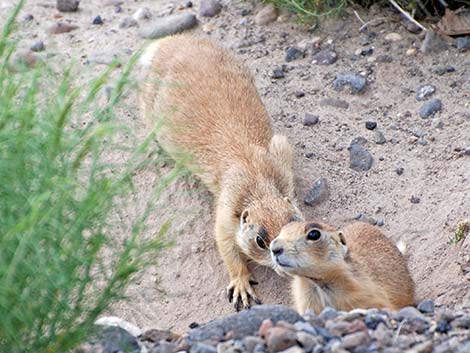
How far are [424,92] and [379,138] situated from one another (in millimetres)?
532

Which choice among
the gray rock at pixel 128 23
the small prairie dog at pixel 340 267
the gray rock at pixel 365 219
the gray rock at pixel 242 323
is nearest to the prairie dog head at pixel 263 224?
the small prairie dog at pixel 340 267

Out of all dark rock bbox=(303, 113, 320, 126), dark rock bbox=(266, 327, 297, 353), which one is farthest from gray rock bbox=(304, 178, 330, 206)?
dark rock bbox=(266, 327, 297, 353)

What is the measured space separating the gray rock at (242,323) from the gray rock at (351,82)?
332 cm

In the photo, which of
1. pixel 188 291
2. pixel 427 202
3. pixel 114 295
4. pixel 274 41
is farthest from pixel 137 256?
pixel 274 41

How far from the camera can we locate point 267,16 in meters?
8.50

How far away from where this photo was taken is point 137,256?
421 cm

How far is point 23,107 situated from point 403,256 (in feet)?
8.95

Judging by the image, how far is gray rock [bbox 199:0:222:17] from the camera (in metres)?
8.69

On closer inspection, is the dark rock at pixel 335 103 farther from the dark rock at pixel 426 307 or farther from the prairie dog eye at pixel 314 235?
the dark rock at pixel 426 307

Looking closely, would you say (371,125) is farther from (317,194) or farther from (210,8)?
(210,8)

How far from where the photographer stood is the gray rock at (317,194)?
6969 millimetres

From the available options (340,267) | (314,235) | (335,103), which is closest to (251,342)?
(314,235)

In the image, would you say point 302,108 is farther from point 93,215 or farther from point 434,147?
point 93,215

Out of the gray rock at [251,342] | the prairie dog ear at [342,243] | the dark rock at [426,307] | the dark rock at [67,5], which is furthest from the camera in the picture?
the dark rock at [67,5]
